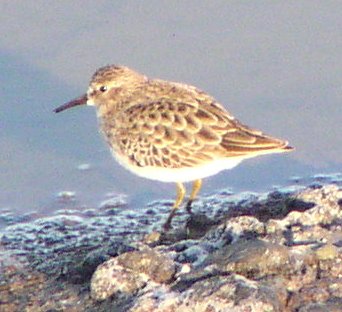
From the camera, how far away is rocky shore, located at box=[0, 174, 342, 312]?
14.6ft

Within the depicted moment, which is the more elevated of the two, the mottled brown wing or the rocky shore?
the mottled brown wing

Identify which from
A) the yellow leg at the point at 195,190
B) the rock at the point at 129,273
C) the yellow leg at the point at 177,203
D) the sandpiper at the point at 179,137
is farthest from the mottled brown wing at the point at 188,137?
the rock at the point at 129,273

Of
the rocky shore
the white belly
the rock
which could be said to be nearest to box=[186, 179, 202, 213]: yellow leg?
the rocky shore

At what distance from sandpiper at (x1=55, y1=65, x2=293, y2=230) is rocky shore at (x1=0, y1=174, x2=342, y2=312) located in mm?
356

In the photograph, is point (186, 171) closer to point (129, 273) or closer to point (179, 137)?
point (179, 137)

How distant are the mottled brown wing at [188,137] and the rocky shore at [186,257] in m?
0.43

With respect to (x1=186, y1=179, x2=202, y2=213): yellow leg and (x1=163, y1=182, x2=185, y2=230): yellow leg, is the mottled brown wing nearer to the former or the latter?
(x1=163, y1=182, x2=185, y2=230): yellow leg

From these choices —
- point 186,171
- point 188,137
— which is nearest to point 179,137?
point 188,137

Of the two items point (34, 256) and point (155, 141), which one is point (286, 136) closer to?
point (155, 141)

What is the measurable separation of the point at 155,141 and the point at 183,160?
208mm

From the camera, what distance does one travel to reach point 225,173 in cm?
716

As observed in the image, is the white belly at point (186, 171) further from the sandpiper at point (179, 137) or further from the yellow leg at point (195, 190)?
the yellow leg at point (195, 190)

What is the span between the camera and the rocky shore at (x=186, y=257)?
4445 millimetres

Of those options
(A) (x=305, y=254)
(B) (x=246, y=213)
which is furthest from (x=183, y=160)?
(A) (x=305, y=254)
